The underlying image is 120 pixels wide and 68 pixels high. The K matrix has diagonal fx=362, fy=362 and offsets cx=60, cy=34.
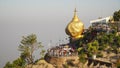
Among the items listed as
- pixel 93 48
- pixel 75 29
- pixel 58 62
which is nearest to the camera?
pixel 58 62

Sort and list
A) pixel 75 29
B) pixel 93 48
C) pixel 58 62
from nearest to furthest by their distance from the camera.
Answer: pixel 58 62 < pixel 93 48 < pixel 75 29

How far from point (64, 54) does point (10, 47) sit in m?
108

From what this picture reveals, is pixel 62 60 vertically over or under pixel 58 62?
over

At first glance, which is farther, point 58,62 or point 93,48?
point 93,48

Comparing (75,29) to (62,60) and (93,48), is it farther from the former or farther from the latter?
(62,60)

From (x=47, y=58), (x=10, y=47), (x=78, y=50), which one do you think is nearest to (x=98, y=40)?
(x=78, y=50)

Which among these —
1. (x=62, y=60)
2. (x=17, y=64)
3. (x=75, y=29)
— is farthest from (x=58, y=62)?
(x=75, y=29)

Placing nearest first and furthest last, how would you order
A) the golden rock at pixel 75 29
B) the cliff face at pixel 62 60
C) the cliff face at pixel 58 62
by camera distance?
the cliff face at pixel 58 62 → the cliff face at pixel 62 60 → the golden rock at pixel 75 29

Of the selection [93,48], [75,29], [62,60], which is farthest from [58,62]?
[75,29]

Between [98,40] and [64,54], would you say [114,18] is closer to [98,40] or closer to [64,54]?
[98,40]

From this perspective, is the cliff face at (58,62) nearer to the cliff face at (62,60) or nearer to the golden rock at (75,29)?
the cliff face at (62,60)

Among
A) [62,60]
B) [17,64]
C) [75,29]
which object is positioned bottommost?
[17,64]

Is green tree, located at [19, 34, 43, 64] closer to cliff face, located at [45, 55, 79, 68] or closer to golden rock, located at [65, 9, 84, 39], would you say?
cliff face, located at [45, 55, 79, 68]

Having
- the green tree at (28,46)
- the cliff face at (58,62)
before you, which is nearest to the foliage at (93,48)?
the cliff face at (58,62)
